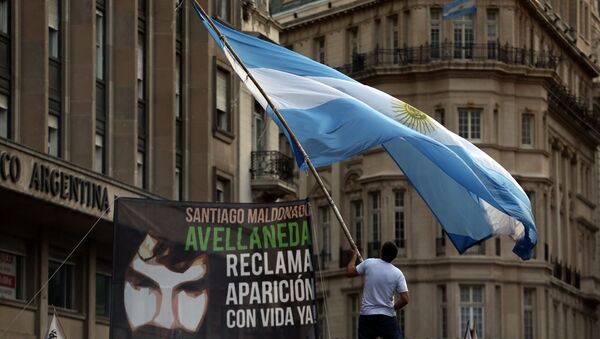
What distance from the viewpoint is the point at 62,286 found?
4662 cm

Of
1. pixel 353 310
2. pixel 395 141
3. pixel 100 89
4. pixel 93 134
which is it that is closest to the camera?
pixel 395 141

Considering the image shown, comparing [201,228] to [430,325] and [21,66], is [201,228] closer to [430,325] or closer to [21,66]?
[21,66]

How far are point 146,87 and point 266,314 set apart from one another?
33.3 meters

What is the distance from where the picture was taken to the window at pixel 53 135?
46.3m

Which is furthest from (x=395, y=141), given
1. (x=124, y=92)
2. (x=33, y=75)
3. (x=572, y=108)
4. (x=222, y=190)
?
(x=572, y=108)

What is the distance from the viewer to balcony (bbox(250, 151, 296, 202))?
58.7 m

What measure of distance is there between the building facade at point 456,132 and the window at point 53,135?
3590 centimetres

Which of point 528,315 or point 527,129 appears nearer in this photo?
point 528,315

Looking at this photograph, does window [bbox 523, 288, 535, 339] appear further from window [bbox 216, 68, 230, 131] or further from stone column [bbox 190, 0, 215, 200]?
stone column [bbox 190, 0, 215, 200]

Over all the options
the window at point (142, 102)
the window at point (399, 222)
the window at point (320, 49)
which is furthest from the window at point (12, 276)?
the window at point (320, 49)

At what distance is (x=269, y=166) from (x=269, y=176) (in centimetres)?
61

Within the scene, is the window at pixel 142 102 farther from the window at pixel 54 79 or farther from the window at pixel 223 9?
the window at pixel 223 9

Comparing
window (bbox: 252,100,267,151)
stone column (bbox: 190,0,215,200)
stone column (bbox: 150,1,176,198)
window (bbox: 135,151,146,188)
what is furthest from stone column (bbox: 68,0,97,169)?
window (bbox: 252,100,267,151)

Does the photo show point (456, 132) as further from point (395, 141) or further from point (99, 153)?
point (395, 141)
